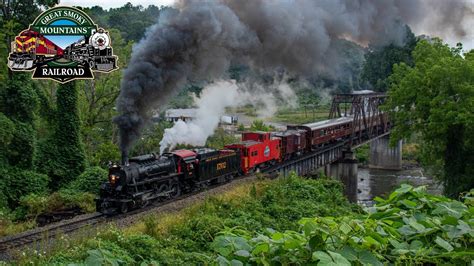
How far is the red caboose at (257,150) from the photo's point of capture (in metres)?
30.2

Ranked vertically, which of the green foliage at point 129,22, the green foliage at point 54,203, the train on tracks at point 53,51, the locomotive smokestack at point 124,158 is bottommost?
the green foliage at point 54,203

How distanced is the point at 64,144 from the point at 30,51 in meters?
Answer: 6.86

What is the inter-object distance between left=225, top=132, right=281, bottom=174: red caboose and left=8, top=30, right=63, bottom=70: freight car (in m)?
12.0

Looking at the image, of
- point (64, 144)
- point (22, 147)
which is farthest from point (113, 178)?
point (64, 144)

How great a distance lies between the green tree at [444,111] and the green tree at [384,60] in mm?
48064

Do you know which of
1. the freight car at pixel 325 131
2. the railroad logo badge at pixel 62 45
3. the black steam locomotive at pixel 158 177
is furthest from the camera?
the freight car at pixel 325 131

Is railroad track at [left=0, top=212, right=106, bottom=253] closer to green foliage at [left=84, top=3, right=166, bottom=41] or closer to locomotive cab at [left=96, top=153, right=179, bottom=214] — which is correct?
locomotive cab at [left=96, top=153, right=179, bottom=214]

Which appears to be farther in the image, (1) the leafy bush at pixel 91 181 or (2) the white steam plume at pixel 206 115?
(2) the white steam plume at pixel 206 115

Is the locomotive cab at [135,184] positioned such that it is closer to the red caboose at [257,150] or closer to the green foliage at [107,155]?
the red caboose at [257,150]

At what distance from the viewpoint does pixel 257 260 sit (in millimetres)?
2973

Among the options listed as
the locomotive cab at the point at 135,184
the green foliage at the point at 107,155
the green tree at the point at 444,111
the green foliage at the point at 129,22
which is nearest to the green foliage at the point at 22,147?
the green foliage at the point at 107,155

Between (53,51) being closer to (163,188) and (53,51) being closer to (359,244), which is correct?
(163,188)

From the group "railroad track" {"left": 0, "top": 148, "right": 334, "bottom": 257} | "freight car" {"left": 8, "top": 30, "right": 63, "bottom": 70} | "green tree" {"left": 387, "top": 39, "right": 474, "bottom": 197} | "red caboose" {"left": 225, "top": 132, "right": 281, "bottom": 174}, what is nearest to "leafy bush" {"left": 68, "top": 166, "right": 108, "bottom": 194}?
"railroad track" {"left": 0, "top": 148, "right": 334, "bottom": 257}

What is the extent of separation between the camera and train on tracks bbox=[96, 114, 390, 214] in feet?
69.2
